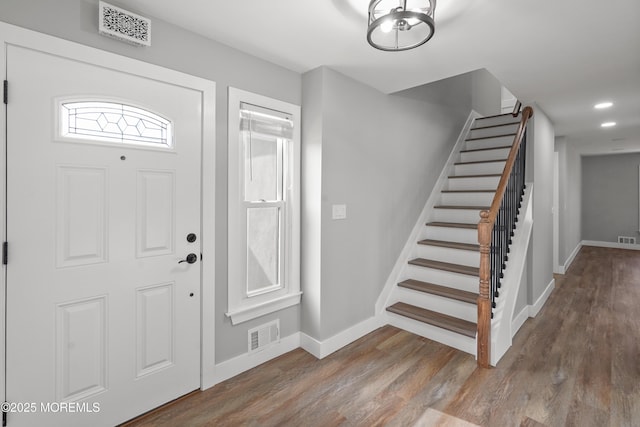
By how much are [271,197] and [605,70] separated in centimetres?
294

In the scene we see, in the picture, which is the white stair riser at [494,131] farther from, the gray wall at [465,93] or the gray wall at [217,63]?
the gray wall at [217,63]

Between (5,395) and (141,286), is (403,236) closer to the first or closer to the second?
(141,286)

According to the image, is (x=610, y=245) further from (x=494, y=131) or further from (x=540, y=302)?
(x=540, y=302)

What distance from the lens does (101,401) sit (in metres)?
1.75

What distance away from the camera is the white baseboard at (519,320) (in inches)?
118

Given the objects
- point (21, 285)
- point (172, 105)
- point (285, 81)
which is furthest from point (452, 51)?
point (21, 285)

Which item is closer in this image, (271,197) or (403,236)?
(271,197)

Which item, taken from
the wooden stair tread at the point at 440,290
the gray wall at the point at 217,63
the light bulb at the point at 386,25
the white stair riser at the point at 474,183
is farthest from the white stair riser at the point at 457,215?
the light bulb at the point at 386,25

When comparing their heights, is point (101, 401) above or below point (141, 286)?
below

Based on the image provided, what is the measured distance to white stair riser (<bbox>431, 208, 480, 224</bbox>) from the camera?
142 inches

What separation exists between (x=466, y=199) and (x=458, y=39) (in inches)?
88.8

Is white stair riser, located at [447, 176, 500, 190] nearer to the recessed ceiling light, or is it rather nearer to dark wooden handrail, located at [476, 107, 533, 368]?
the recessed ceiling light

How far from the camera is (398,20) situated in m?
1.45

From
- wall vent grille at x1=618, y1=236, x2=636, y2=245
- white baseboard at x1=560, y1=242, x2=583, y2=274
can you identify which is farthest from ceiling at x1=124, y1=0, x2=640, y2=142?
wall vent grille at x1=618, y1=236, x2=636, y2=245
